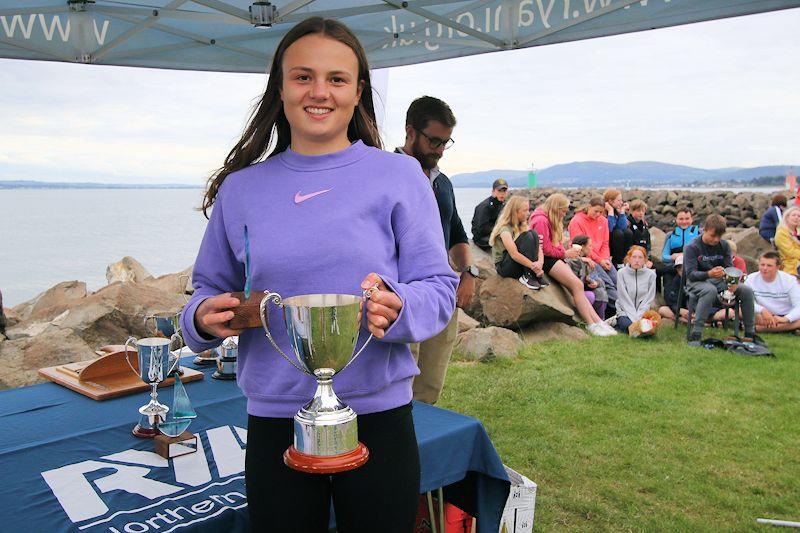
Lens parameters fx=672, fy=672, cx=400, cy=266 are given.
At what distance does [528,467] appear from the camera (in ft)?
14.4

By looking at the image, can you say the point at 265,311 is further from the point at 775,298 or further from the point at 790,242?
the point at 790,242

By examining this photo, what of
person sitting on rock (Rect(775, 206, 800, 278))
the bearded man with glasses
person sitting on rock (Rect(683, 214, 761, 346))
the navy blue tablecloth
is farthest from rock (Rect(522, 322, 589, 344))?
the navy blue tablecloth

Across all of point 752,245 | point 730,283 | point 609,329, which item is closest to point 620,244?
point 609,329

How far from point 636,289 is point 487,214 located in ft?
7.18

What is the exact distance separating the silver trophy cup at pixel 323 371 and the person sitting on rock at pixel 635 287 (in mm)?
8012

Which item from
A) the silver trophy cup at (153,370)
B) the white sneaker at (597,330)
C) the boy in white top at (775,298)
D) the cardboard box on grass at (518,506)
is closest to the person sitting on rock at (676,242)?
the boy in white top at (775,298)

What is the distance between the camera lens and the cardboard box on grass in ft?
8.69

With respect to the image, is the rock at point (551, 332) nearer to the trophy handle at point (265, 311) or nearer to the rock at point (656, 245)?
the rock at point (656, 245)

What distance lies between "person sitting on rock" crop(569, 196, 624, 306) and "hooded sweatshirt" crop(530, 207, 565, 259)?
778 mm

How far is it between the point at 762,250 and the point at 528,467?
8.44 m

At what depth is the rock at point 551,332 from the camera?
809 centimetres

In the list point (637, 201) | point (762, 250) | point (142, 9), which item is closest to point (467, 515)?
point (142, 9)

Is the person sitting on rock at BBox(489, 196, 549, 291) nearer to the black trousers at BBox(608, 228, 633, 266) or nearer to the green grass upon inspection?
the green grass

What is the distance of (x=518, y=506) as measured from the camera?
8.75 ft
